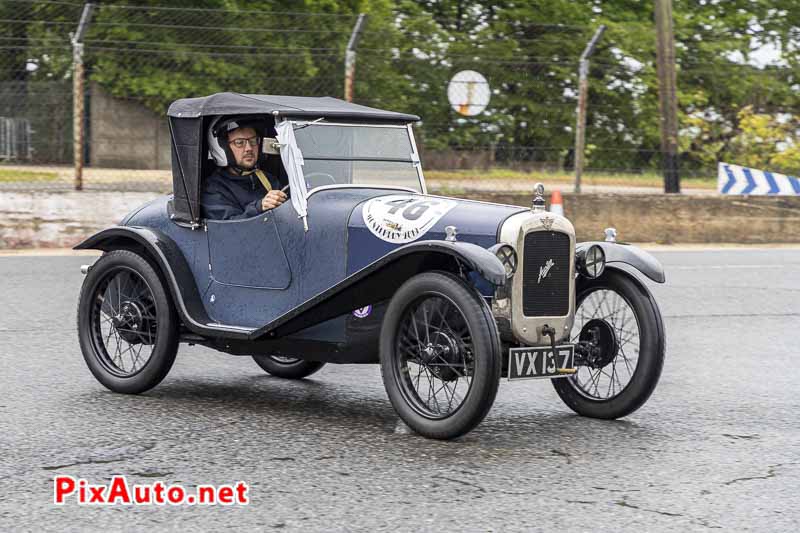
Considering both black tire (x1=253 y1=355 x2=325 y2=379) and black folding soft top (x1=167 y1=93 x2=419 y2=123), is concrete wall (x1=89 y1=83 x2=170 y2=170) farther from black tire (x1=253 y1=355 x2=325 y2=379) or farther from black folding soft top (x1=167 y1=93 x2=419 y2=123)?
black folding soft top (x1=167 y1=93 x2=419 y2=123)

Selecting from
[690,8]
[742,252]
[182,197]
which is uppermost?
[690,8]

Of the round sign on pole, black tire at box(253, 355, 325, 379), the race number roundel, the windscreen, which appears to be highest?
the round sign on pole

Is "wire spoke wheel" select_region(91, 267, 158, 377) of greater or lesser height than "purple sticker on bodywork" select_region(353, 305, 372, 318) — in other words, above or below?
below

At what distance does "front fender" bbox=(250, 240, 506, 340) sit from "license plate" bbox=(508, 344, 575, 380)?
0.40 metres

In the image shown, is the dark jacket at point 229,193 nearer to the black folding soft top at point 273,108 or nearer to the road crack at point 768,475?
the black folding soft top at point 273,108

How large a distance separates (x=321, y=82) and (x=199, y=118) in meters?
10.3

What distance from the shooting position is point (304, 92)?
17.0 meters

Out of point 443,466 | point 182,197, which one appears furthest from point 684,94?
point 443,466

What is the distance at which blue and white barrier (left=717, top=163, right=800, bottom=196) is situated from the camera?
768 inches

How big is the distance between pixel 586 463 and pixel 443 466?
0.61 metres

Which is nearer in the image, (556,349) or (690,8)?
(556,349)

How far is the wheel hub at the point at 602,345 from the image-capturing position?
6.05 m

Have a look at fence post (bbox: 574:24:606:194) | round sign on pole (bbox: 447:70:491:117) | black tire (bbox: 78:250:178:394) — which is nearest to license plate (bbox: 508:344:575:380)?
black tire (bbox: 78:250:178:394)

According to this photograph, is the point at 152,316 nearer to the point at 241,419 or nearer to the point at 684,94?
the point at 241,419
